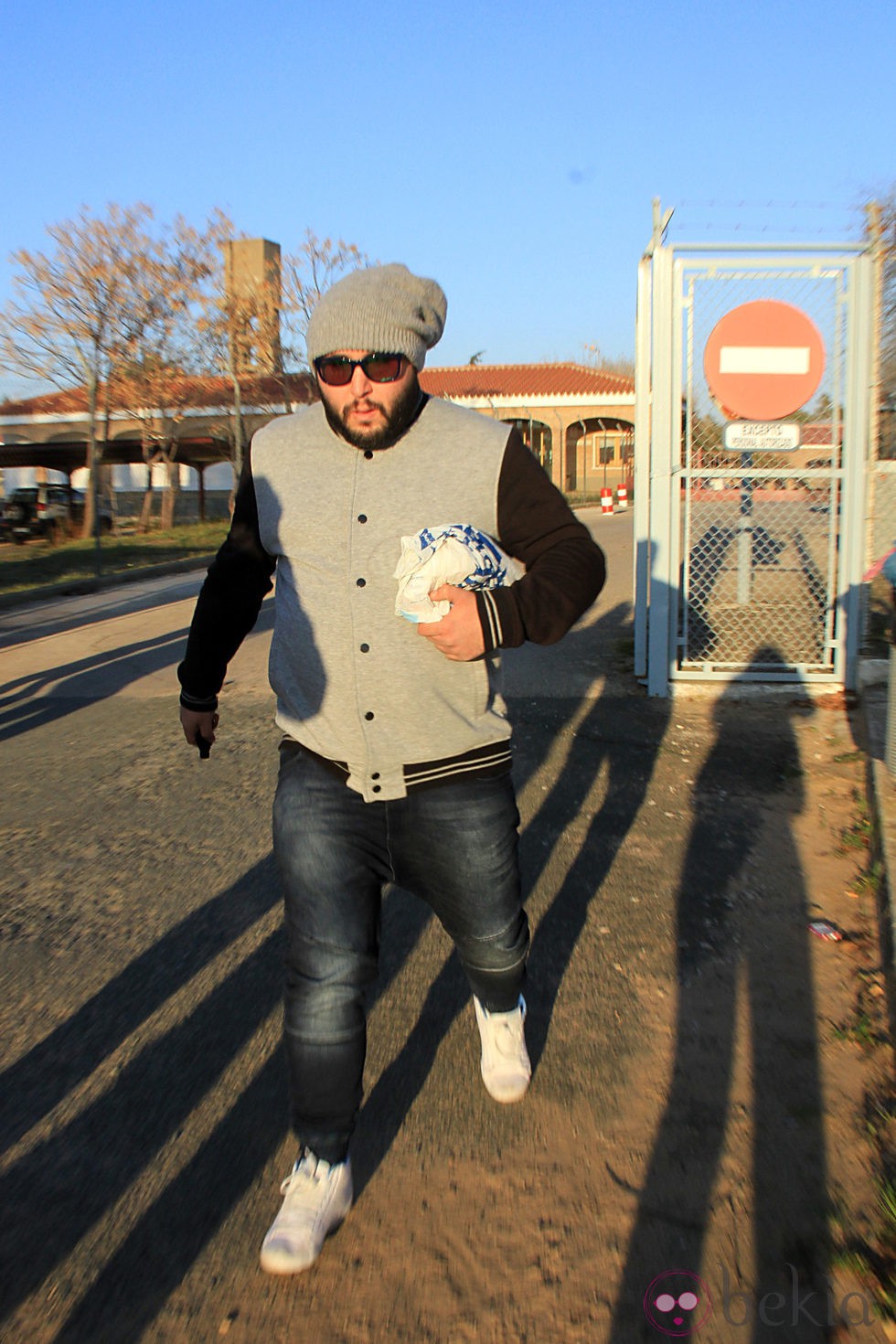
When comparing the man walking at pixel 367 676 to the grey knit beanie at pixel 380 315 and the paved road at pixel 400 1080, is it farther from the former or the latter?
the paved road at pixel 400 1080

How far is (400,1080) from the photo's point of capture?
3.04 meters

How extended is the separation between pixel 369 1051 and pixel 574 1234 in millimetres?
935

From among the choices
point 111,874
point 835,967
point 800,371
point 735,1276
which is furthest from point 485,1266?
point 800,371

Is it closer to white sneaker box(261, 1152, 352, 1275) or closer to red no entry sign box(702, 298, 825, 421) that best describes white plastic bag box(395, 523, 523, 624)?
white sneaker box(261, 1152, 352, 1275)

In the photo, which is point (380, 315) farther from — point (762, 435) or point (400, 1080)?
point (762, 435)

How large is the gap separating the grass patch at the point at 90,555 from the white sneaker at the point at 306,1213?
15.2 metres

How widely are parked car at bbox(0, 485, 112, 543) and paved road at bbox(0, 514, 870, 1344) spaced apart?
23.8 meters

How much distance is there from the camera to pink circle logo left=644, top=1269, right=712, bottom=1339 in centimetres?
216

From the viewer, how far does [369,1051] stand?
3.20 m

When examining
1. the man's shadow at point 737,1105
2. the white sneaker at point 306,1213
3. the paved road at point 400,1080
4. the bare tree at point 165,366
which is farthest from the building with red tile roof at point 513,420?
the white sneaker at point 306,1213

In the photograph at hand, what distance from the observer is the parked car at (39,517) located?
28.0 meters

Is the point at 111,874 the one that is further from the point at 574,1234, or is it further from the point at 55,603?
the point at 55,603

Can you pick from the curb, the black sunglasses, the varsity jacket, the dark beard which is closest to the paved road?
the varsity jacket

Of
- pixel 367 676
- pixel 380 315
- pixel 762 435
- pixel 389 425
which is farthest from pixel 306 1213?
pixel 762 435
